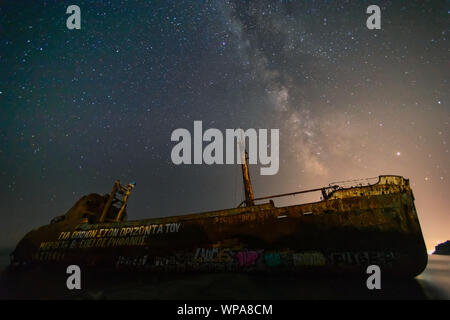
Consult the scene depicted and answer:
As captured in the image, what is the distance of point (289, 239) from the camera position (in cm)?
1134

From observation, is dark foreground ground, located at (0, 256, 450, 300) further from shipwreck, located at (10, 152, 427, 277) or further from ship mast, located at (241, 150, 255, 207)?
ship mast, located at (241, 150, 255, 207)

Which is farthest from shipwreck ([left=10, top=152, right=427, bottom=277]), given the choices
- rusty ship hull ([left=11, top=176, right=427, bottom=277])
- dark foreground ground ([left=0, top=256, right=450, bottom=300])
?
dark foreground ground ([left=0, top=256, right=450, bottom=300])

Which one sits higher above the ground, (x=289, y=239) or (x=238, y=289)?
(x=289, y=239)

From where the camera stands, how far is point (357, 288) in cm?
862

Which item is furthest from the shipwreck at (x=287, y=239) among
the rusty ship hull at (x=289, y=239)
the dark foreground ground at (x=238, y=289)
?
the dark foreground ground at (x=238, y=289)

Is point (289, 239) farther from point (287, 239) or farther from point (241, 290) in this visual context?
point (241, 290)

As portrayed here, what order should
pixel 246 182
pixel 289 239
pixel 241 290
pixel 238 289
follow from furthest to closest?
pixel 246 182
pixel 289 239
pixel 238 289
pixel 241 290

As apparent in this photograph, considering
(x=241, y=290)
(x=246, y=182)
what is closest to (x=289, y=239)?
(x=241, y=290)

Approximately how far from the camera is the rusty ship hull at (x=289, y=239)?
9.95 metres

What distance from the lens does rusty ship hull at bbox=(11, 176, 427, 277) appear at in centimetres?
995

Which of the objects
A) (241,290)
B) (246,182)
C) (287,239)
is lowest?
(241,290)

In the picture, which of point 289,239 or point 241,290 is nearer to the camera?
point 241,290
